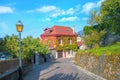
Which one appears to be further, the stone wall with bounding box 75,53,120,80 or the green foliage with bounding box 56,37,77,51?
the green foliage with bounding box 56,37,77,51

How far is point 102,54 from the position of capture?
20.7 metres

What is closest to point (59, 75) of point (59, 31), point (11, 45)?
point (11, 45)

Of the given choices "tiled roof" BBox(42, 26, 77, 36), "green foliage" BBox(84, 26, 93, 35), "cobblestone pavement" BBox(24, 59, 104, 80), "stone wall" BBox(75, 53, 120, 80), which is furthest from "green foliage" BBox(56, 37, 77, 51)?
"stone wall" BBox(75, 53, 120, 80)

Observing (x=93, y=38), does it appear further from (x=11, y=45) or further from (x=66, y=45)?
(x=66, y=45)

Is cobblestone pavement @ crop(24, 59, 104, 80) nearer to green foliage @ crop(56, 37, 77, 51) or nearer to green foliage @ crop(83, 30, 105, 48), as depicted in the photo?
green foliage @ crop(83, 30, 105, 48)

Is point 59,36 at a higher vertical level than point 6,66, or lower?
higher

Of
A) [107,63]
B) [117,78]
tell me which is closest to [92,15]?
[107,63]

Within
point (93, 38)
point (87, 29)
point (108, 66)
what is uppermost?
point (87, 29)

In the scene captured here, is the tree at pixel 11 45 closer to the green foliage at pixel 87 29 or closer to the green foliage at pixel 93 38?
the green foliage at pixel 93 38

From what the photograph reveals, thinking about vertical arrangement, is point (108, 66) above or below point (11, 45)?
below

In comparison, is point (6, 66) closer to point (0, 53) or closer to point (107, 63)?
point (0, 53)

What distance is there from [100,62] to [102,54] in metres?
0.76

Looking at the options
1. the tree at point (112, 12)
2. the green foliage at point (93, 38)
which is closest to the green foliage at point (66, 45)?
the green foliage at point (93, 38)

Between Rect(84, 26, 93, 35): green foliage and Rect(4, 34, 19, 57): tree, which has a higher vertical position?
Rect(84, 26, 93, 35): green foliage
